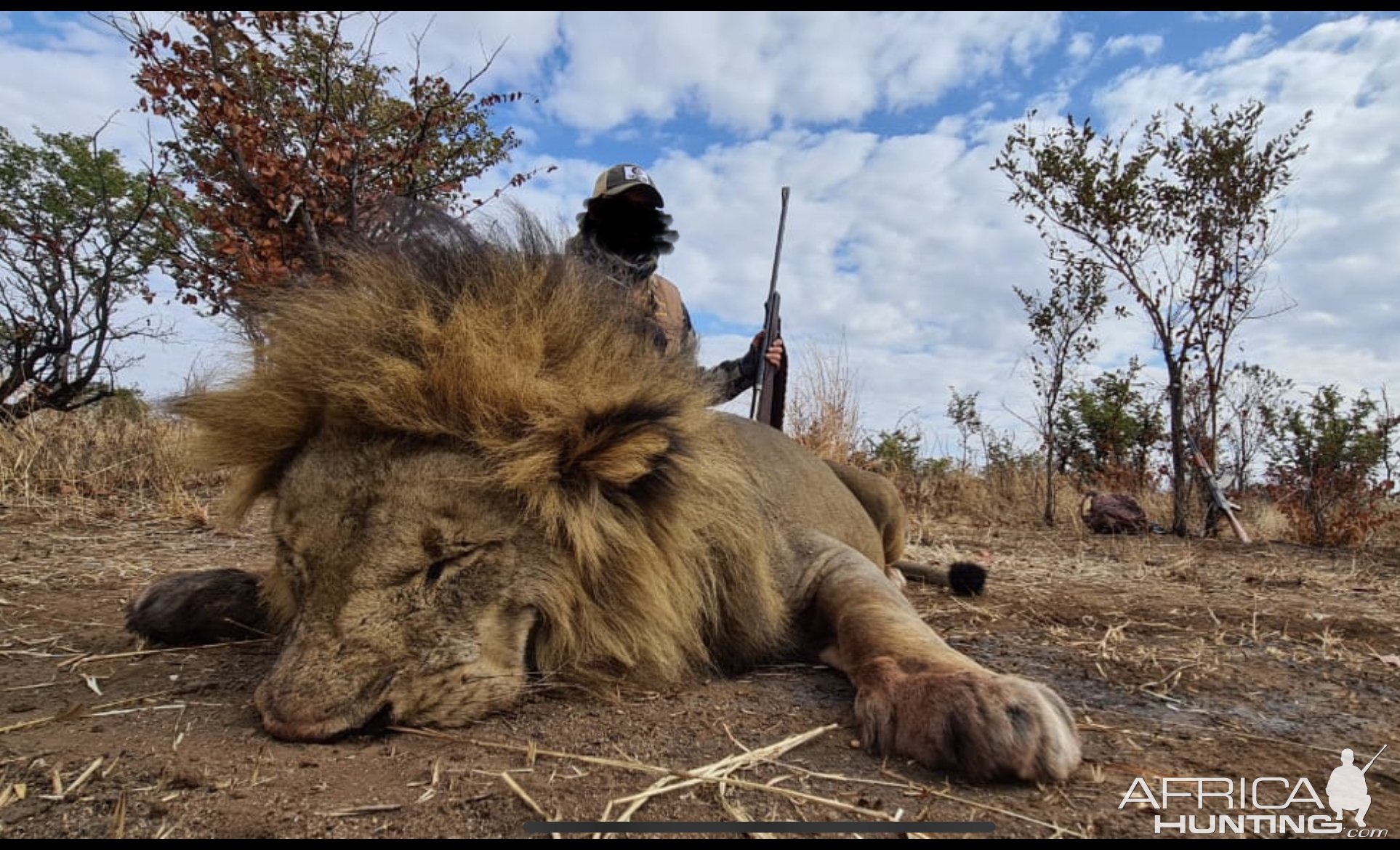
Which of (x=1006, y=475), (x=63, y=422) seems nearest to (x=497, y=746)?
(x=63, y=422)

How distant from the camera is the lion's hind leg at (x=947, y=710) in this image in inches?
69.9

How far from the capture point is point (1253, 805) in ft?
5.65

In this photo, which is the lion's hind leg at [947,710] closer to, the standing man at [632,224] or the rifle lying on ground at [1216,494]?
the standing man at [632,224]

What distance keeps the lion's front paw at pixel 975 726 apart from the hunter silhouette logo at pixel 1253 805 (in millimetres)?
167

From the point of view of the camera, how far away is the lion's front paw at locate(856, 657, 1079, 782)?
1770mm

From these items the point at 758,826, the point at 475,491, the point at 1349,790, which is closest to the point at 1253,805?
the point at 1349,790

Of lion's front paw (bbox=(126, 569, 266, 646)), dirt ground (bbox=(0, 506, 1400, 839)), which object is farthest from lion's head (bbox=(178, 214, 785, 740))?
lion's front paw (bbox=(126, 569, 266, 646))

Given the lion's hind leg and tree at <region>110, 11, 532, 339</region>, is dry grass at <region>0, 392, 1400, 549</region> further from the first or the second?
the lion's hind leg

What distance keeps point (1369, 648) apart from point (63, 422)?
10.1 meters

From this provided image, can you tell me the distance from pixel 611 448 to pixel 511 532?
1.18 ft

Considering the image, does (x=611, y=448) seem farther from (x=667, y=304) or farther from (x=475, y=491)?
(x=667, y=304)

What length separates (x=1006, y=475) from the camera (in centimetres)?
1204

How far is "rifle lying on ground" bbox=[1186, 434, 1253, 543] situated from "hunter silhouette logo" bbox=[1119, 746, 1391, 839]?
23.8 feet

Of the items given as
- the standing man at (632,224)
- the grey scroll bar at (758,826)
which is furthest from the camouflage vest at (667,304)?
the grey scroll bar at (758,826)
